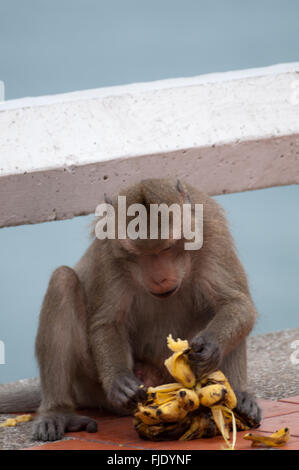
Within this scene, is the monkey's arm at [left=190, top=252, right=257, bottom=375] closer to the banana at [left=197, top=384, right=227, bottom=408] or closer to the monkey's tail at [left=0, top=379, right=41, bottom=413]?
the banana at [left=197, top=384, right=227, bottom=408]

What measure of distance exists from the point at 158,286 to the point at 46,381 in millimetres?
778

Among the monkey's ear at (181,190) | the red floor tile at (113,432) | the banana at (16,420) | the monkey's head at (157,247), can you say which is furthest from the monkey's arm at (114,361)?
the monkey's ear at (181,190)

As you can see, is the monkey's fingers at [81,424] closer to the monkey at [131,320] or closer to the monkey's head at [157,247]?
the monkey at [131,320]

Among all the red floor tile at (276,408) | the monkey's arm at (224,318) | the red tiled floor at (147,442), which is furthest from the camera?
the red floor tile at (276,408)

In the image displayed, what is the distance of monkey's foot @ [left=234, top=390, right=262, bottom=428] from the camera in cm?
368

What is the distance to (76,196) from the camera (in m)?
5.07

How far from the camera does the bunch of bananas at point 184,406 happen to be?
11.4ft

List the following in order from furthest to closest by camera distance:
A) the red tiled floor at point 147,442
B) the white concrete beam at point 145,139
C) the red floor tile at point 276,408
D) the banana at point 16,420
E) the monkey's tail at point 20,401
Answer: the white concrete beam at point 145,139
the monkey's tail at point 20,401
the banana at point 16,420
the red floor tile at point 276,408
the red tiled floor at point 147,442

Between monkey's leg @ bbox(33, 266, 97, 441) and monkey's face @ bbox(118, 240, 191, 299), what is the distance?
47cm

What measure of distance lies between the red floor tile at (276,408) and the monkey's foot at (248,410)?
0.18 metres

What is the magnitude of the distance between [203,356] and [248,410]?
37cm

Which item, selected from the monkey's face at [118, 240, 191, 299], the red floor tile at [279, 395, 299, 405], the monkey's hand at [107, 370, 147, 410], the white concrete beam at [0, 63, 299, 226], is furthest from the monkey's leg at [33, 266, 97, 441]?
the white concrete beam at [0, 63, 299, 226]

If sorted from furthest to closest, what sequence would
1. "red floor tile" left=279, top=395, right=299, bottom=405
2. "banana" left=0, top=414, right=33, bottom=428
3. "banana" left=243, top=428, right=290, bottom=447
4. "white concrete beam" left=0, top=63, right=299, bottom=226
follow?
"white concrete beam" left=0, top=63, right=299, bottom=226 < "red floor tile" left=279, top=395, right=299, bottom=405 < "banana" left=0, top=414, right=33, bottom=428 < "banana" left=243, top=428, right=290, bottom=447

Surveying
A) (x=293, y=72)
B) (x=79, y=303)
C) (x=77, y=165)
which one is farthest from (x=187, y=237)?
(x=293, y=72)
